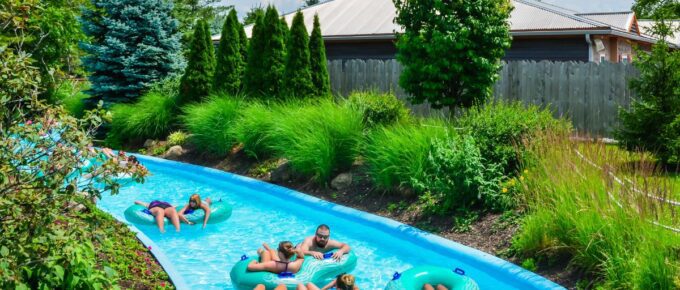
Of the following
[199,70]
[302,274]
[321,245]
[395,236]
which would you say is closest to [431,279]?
[302,274]

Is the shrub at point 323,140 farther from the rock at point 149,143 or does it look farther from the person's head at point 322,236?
the rock at point 149,143

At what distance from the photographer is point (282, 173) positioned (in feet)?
40.6

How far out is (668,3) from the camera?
11.1m

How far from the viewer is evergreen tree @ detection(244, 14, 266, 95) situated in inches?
630

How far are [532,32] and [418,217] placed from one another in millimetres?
12091

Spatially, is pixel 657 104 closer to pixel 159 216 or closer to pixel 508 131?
pixel 508 131

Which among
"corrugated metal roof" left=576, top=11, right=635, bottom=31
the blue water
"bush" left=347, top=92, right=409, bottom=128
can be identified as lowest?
the blue water

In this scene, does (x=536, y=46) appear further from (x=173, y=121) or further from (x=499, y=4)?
(x=173, y=121)

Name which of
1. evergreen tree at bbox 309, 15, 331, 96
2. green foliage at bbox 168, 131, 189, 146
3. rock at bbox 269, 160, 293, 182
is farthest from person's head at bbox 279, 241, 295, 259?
green foliage at bbox 168, 131, 189, 146

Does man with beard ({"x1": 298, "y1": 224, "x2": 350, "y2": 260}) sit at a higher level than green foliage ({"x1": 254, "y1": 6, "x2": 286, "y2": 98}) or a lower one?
lower

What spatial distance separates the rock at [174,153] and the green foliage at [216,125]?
1.62ft

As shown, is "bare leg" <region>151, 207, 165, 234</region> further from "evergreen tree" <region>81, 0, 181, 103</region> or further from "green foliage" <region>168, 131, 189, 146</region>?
"evergreen tree" <region>81, 0, 181, 103</region>

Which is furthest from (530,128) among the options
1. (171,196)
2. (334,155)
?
(171,196)

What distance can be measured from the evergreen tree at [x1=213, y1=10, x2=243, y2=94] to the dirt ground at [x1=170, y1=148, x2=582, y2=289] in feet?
12.6
